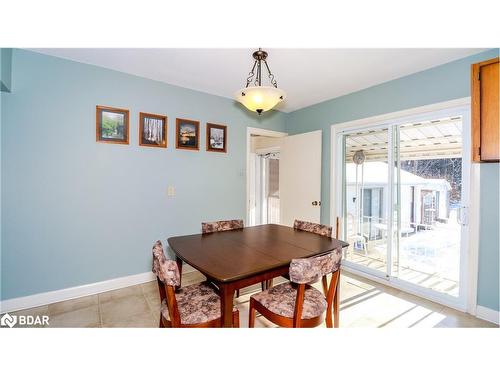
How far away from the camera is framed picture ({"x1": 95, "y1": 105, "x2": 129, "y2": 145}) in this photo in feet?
8.00

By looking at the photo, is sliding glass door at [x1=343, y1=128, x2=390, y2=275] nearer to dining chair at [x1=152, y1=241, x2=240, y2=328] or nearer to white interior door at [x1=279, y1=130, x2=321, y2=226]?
white interior door at [x1=279, y1=130, x2=321, y2=226]

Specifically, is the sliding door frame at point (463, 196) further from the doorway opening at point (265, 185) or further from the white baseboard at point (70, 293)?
the white baseboard at point (70, 293)

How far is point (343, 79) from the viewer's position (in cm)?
269

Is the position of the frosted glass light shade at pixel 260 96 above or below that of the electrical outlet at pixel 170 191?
above

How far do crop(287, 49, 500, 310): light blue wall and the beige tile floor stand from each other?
46 centimetres

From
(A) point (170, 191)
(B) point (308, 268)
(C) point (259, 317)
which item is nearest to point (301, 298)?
(B) point (308, 268)

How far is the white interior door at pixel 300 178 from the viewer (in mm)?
3393

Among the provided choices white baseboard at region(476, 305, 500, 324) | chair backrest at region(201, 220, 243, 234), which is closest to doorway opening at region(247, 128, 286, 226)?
chair backrest at region(201, 220, 243, 234)

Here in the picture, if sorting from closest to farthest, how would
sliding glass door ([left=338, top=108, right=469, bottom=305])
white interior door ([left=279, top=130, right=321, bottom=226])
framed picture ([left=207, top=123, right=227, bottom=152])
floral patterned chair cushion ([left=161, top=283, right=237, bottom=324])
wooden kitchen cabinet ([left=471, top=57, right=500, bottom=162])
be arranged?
floral patterned chair cushion ([left=161, top=283, right=237, bottom=324]) < wooden kitchen cabinet ([left=471, top=57, right=500, bottom=162]) < sliding glass door ([left=338, top=108, right=469, bottom=305]) < framed picture ([left=207, top=123, right=227, bottom=152]) < white interior door ([left=279, top=130, right=321, bottom=226])

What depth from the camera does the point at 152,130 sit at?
275 cm

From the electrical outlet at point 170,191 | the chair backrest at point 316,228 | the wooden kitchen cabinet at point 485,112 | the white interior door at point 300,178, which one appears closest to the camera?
the wooden kitchen cabinet at point 485,112

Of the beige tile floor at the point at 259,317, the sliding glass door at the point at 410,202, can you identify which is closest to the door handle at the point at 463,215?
the sliding glass door at the point at 410,202

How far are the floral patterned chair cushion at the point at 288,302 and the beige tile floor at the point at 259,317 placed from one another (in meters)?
0.51

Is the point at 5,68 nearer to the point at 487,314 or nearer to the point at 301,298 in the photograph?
the point at 301,298
